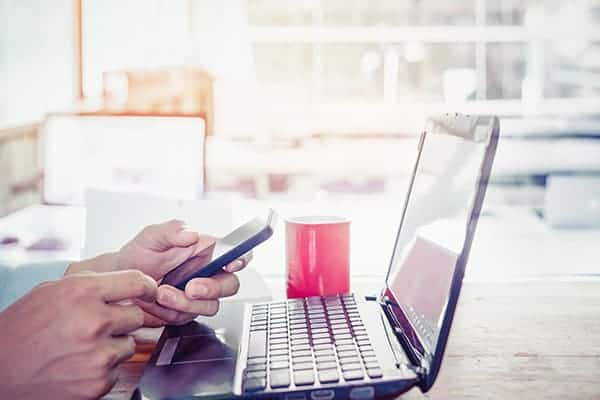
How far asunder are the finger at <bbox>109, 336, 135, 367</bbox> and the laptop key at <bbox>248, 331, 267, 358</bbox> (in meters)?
0.11

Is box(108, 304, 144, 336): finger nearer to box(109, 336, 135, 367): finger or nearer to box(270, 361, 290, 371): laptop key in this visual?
box(109, 336, 135, 367): finger

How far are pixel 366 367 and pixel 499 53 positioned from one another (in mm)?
3779

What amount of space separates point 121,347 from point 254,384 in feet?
0.40

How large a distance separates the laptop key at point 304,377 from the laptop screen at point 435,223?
0.11m

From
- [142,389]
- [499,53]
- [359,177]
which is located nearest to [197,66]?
[359,177]

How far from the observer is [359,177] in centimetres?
412

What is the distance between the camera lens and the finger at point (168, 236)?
2.77 feet

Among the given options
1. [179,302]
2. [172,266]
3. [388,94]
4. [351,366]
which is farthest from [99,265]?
[388,94]

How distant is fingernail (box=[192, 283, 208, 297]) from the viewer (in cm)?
73

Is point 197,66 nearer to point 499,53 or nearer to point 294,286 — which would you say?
point 499,53

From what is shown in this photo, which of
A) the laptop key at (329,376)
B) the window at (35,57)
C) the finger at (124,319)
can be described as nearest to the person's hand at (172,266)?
the finger at (124,319)

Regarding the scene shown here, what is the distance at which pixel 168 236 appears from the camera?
2.76ft

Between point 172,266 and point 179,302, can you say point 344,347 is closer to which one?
point 179,302

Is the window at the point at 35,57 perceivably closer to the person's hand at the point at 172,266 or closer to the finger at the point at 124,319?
the person's hand at the point at 172,266
